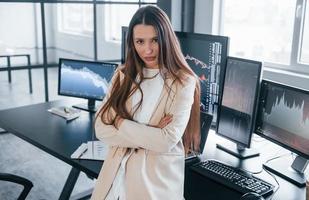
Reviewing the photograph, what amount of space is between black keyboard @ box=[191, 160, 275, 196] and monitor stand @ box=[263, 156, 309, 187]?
15cm

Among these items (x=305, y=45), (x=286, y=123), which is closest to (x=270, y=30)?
(x=305, y=45)

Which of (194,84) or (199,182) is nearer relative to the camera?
(194,84)

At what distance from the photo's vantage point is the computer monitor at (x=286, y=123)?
1580 mm

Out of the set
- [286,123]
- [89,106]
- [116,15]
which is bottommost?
[89,106]

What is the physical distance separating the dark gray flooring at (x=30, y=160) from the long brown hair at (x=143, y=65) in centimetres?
162

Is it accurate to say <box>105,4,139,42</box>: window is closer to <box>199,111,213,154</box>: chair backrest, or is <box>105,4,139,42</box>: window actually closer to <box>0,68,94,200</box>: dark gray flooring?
<box>0,68,94,200</box>: dark gray flooring

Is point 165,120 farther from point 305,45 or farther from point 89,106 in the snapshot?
point 305,45

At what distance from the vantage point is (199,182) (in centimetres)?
158

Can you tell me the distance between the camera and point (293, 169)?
1.69 meters

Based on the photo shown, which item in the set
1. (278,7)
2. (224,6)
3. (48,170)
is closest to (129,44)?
(48,170)

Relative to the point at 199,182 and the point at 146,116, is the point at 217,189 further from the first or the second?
the point at 146,116

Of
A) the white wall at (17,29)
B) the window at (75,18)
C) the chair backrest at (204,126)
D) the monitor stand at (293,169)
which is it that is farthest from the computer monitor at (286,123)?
the window at (75,18)

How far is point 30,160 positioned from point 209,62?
210 centimetres

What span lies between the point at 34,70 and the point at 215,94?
205cm
